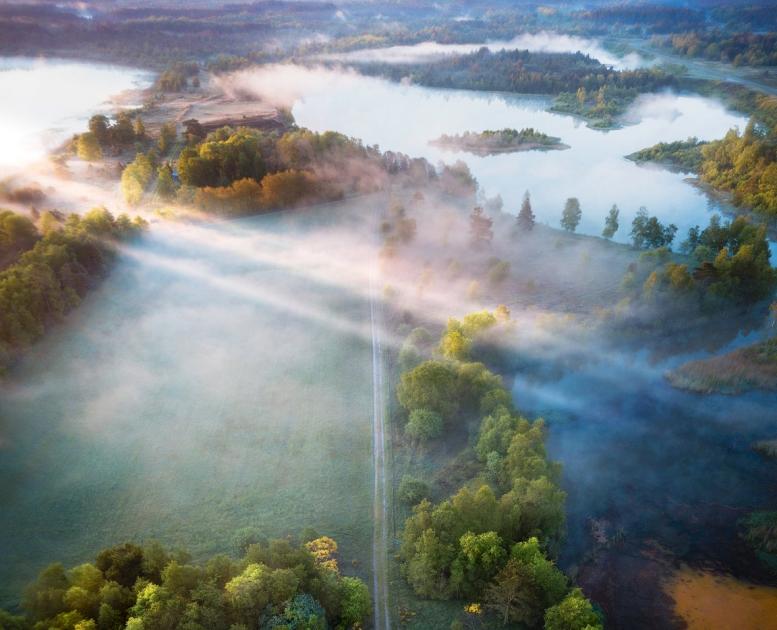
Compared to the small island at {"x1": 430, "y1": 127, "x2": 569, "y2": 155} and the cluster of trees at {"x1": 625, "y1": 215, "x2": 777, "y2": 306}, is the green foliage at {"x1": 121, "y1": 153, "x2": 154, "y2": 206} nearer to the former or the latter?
the small island at {"x1": 430, "y1": 127, "x2": 569, "y2": 155}

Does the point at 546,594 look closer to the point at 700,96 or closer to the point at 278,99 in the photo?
the point at 278,99

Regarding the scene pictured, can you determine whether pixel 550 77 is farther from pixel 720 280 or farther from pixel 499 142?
pixel 720 280

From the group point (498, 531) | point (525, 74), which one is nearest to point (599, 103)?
point (525, 74)

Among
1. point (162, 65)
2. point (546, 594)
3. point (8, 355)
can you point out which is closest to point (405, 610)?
point (546, 594)

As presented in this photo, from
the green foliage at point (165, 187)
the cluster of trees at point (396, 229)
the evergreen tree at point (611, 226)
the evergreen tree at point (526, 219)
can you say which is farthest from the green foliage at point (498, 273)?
the green foliage at point (165, 187)

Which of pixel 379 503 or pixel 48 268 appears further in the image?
pixel 48 268

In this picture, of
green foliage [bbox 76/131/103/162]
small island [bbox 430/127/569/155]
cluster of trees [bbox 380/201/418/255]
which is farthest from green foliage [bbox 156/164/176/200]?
small island [bbox 430/127/569/155]
